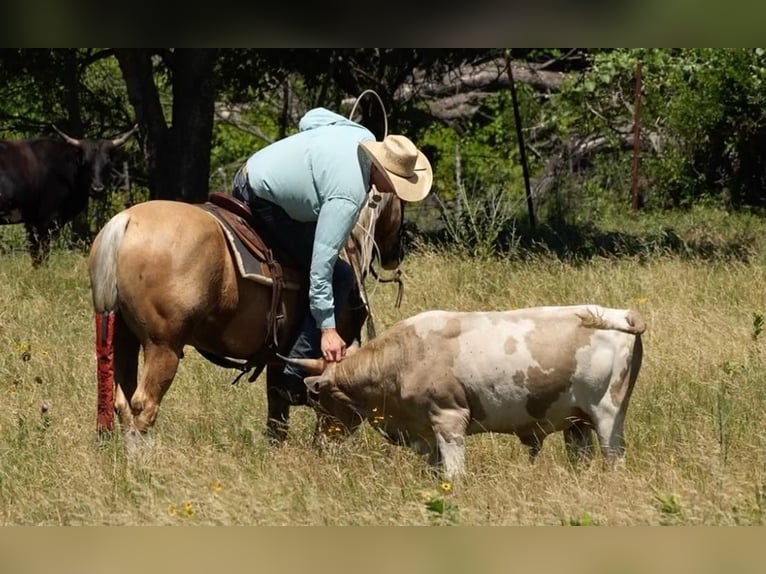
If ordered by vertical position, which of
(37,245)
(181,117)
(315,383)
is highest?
(181,117)

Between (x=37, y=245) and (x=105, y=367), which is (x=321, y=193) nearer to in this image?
(x=105, y=367)

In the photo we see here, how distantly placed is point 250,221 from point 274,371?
90cm

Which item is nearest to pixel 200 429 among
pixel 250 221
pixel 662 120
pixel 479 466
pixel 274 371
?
pixel 274 371

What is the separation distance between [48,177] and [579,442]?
451 inches

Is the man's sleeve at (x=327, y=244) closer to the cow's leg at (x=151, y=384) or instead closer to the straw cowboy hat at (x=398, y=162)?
the straw cowboy hat at (x=398, y=162)

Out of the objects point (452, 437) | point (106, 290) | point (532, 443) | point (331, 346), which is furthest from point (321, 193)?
point (532, 443)

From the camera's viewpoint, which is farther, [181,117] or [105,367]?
[181,117]

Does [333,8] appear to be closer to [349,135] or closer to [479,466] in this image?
[349,135]

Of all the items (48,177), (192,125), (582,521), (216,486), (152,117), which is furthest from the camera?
(48,177)

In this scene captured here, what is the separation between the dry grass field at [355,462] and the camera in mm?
5898

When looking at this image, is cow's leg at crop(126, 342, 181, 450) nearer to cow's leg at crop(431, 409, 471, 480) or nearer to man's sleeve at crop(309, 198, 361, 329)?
man's sleeve at crop(309, 198, 361, 329)

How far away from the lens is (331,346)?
684 cm

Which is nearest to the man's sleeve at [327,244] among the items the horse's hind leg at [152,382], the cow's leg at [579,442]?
the horse's hind leg at [152,382]

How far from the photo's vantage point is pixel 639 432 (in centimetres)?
718
